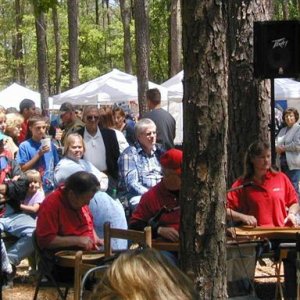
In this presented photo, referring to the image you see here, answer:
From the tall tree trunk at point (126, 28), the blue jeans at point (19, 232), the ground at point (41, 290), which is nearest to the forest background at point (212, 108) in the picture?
the ground at point (41, 290)

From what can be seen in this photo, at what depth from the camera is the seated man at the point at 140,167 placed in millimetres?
8625

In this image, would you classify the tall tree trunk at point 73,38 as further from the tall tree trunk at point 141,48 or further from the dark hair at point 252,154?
the dark hair at point 252,154

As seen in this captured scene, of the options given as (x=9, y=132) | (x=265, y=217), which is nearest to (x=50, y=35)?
(x=9, y=132)

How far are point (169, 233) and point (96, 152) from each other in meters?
3.57

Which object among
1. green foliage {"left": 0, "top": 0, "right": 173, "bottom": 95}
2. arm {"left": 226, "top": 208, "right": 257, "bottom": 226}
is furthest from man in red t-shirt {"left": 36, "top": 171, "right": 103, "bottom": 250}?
green foliage {"left": 0, "top": 0, "right": 173, "bottom": 95}

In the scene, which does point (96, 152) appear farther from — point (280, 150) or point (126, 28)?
point (126, 28)

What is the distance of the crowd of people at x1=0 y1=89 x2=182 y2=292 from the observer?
660 cm

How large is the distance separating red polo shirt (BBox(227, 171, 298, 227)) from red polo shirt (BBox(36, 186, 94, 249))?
1.37m

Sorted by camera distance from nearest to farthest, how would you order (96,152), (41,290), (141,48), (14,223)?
(41,290)
(14,223)
(96,152)
(141,48)

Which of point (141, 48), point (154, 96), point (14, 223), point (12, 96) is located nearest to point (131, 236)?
point (14, 223)

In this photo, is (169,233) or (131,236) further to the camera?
(169,233)

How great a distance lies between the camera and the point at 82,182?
21.4 feet

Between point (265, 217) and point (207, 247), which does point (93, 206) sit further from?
point (207, 247)

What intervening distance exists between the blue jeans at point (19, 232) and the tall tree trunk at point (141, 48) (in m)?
9.92
